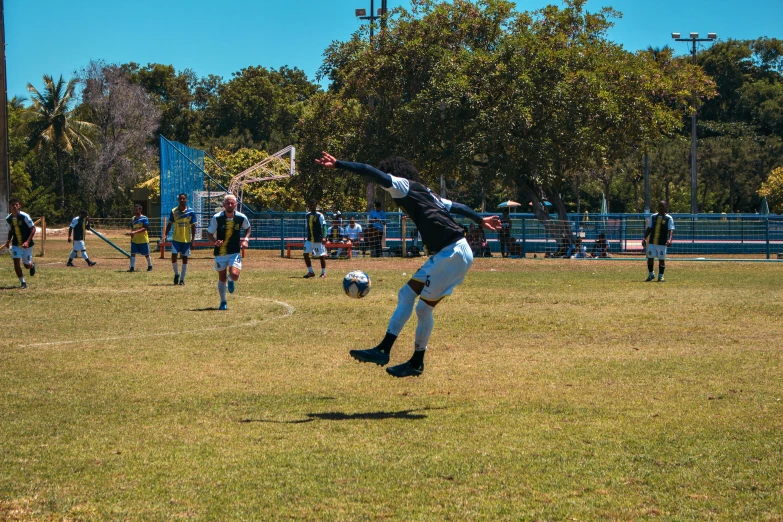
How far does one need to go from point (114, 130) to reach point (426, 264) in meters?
68.9

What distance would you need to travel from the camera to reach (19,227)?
20734 mm

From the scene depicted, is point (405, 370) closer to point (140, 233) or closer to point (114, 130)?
point (140, 233)

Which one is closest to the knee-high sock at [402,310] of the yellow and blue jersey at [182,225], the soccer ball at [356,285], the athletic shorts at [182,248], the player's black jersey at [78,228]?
the soccer ball at [356,285]

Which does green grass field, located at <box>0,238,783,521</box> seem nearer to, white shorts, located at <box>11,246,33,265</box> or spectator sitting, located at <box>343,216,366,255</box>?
white shorts, located at <box>11,246,33,265</box>

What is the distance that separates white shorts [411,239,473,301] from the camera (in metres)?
8.72

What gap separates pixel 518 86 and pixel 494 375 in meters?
27.0

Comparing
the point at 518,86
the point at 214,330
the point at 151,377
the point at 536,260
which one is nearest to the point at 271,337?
the point at 214,330

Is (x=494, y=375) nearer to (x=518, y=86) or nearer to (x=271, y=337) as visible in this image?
(x=271, y=337)

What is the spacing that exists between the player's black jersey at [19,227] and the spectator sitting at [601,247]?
21596 mm

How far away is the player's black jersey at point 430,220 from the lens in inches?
349

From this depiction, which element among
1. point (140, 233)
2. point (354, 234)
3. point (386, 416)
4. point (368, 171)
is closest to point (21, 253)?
point (140, 233)

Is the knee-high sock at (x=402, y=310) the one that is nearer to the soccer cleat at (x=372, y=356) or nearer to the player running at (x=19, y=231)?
the soccer cleat at (x=372, y=356)

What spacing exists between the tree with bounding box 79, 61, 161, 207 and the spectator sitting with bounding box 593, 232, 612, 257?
4677 centimetres

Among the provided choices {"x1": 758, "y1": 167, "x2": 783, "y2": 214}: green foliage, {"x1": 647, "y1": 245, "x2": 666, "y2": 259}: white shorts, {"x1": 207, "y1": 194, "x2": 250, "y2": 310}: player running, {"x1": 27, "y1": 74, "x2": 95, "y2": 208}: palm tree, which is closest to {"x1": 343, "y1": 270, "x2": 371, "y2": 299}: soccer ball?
{"x1": 207, "y1": 194, "x2": 250, "y2": 310}: player running
